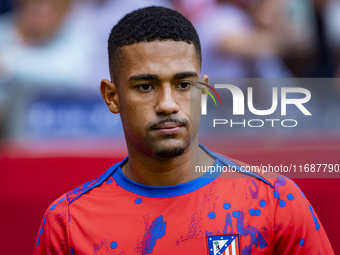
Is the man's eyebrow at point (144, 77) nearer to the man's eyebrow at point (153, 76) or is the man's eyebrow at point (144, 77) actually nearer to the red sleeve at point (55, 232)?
the man's eyebrow at point (153, 76)

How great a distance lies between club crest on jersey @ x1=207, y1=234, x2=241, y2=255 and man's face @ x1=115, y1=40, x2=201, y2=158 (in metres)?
0.28

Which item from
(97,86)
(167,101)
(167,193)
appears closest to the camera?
(167,101)

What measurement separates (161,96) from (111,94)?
264 millimetres

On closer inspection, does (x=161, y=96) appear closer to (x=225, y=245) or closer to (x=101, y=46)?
(x=225, y=245)

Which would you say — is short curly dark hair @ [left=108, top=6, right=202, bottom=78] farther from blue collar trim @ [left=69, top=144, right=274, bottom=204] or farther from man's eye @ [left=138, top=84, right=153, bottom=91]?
blue collar trim @ [left=69, top=144, right=274, bottom=204]

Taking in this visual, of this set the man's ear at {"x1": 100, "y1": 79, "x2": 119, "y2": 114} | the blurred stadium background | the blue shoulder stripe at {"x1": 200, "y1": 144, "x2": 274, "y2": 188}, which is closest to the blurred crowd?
the blurred stadium background

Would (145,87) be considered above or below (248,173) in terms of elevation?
above

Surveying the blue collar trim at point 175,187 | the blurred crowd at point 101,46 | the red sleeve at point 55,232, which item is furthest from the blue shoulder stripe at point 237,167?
the blurred crowd at point 101,46

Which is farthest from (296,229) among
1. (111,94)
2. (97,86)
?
(97,86)

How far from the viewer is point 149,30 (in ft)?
5.23

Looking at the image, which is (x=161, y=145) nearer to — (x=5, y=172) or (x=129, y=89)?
(x=129, y=89)

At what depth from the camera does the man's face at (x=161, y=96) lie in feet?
5.06

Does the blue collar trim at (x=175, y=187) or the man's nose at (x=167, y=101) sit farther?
the blue collar trim at (x=175, y=187)

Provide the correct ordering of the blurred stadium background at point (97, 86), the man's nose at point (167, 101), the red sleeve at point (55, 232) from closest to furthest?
the man's nose at point (167, 101) < the red sleeve at point (55, 232) < the blurred stadium background at point (97, 86)
